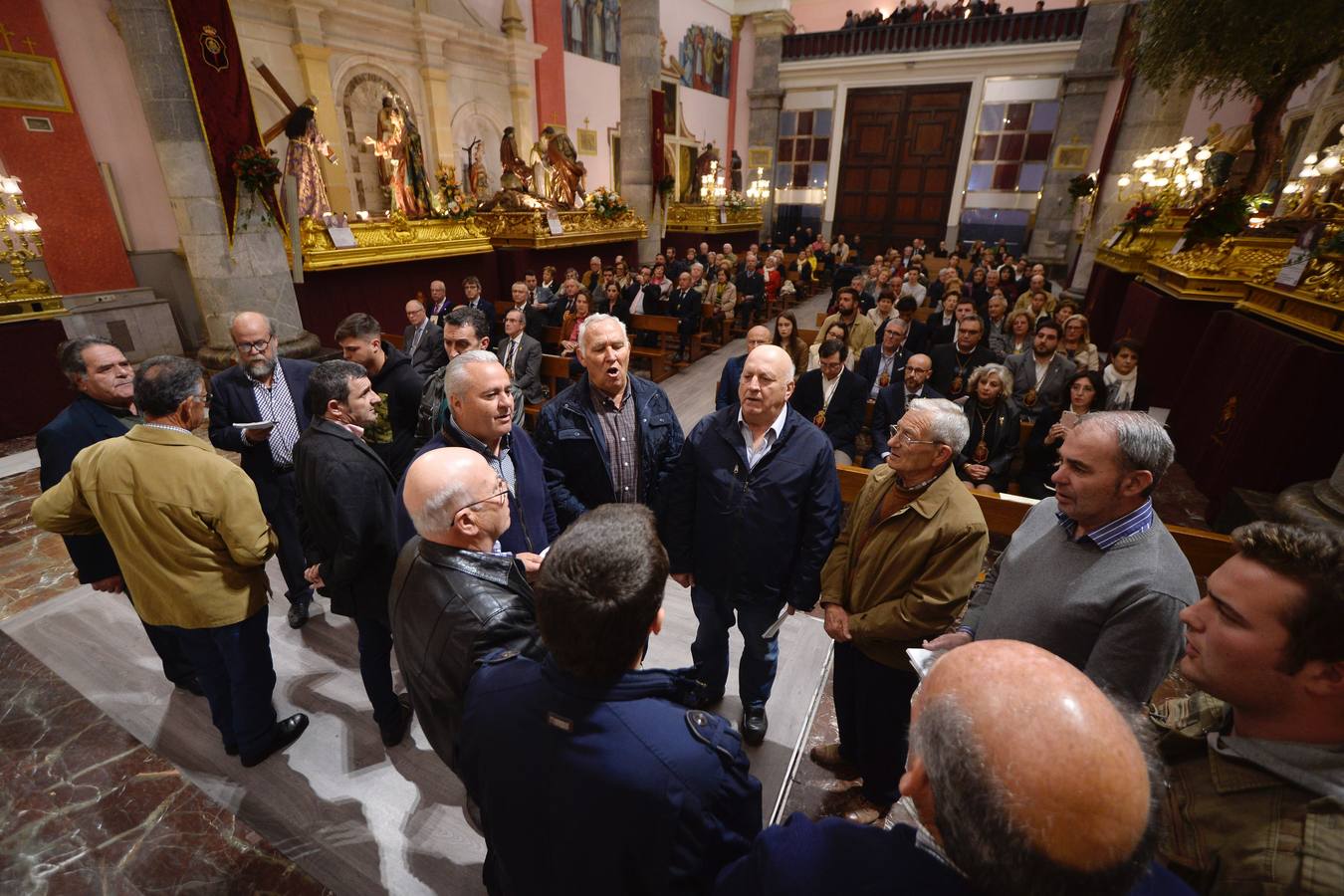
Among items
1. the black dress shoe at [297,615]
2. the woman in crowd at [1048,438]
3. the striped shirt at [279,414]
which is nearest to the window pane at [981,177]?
the woman in crowd at [1048,438]

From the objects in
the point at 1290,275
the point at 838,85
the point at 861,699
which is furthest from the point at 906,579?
the point at 838,85

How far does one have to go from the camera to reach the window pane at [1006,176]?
16.9 m

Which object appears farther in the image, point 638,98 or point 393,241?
point 638,98

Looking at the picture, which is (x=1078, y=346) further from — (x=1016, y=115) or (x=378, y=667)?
(x=1016, y=115)

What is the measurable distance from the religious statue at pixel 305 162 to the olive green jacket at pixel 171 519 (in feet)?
Result: 21.7

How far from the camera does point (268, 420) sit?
3.17 m

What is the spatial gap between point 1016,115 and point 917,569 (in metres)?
19.5

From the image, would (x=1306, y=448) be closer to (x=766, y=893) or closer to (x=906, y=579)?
(x=906, y=579)

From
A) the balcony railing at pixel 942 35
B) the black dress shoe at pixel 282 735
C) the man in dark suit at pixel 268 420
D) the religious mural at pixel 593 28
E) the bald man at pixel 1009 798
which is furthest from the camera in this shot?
the balcony railing at pixel 942 35

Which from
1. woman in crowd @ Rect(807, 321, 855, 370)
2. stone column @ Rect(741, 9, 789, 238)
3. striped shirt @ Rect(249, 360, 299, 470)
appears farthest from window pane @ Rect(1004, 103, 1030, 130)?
striped shirt @ Rect(249, 360, 299, 470)

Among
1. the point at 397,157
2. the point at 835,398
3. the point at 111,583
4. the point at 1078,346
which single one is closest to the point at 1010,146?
the point at 1078,346

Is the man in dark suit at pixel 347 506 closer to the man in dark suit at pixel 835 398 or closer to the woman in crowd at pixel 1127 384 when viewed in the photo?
the man in dark suit at pixel 835 398

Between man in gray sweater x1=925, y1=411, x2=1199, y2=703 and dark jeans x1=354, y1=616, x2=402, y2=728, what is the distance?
2.35 m

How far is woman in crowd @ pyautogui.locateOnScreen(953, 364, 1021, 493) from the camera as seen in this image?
3969mm
